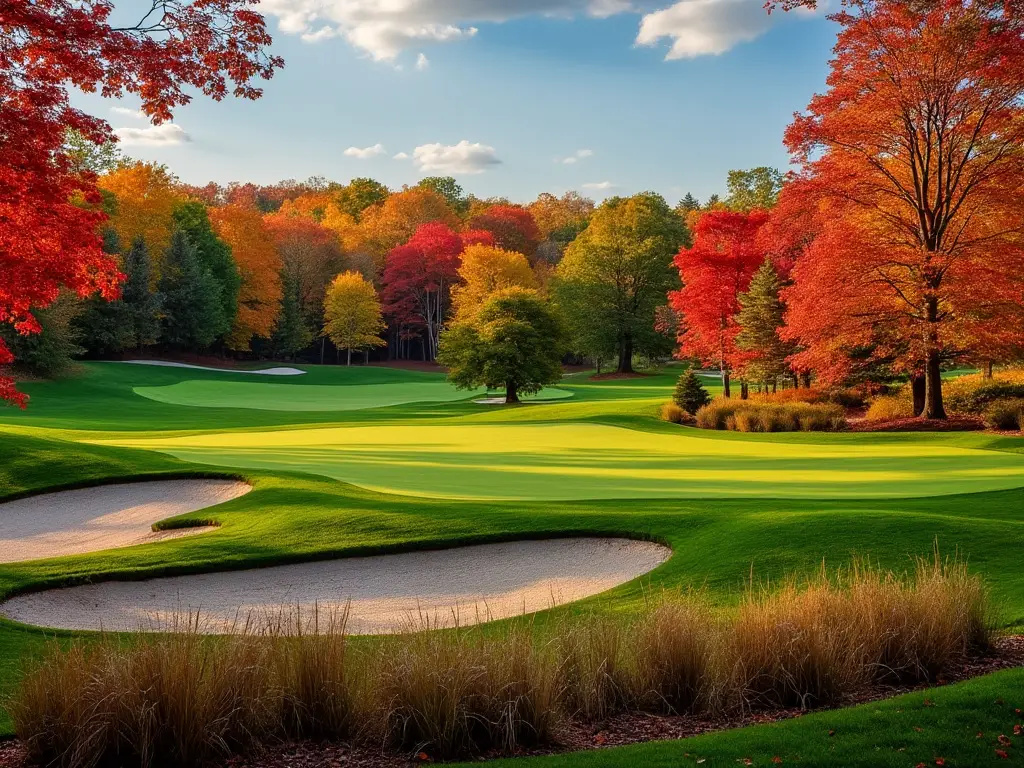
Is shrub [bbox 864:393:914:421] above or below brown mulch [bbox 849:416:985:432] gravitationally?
above

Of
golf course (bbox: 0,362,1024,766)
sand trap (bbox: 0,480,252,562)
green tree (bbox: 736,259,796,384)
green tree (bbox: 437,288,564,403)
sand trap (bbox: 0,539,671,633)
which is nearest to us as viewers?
golf course (bbox: 0,362,1024,766)

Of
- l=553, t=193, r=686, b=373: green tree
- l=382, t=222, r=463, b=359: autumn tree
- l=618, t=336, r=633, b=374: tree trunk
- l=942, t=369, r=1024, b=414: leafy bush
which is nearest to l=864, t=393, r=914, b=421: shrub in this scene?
l=942, t=369, r=1024, b=414: leafy bush

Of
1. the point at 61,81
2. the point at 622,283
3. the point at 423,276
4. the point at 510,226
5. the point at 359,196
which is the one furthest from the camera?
the point at 359,196

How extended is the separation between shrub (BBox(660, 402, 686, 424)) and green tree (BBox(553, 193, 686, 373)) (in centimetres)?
3591

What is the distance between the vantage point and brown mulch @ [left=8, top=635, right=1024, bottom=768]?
5.45 meters

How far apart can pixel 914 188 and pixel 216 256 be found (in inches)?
2135

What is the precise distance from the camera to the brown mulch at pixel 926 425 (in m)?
25.8

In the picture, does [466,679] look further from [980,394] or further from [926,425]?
→ [980,394]

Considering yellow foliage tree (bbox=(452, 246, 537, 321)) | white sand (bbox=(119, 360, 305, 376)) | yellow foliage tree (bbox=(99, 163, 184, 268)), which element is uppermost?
yellow foliage tree (bbox=(99, 163, 184, 268))

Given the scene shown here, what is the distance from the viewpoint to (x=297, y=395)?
51.7m

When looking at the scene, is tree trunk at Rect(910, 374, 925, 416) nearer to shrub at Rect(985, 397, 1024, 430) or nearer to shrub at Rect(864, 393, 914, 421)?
shrub at Rect(864, 393, 914, 421)

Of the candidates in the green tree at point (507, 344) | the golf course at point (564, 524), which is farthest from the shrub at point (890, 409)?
the green tree at point (507, 344)

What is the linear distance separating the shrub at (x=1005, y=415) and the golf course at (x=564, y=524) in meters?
2.24

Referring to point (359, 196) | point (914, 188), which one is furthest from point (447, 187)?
point (914, 188)
